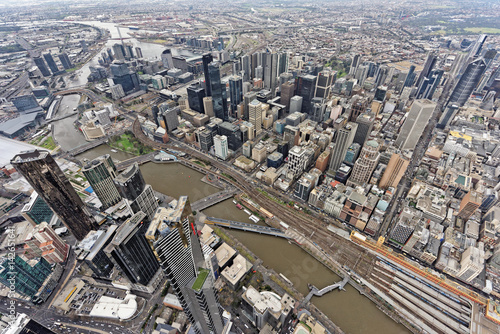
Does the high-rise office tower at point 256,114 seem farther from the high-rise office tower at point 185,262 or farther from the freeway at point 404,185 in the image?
the high-rise office tower at point 185,262

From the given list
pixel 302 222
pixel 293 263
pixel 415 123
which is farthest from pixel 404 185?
pixel 293 263

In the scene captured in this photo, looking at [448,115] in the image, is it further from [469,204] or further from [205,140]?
[205,140]

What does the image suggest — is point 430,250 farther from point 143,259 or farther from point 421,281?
point 143,259

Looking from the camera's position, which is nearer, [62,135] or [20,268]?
[20,268]

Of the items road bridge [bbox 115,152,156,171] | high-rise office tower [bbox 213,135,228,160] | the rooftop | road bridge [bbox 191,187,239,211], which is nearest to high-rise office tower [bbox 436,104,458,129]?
high-rise office tower [bbox 213,135,228,160]

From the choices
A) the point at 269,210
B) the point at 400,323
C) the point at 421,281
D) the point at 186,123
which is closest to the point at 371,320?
the point at 400,323

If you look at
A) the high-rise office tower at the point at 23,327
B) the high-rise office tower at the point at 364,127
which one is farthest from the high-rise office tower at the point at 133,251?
the high-rise office tower at the point at 364,127
